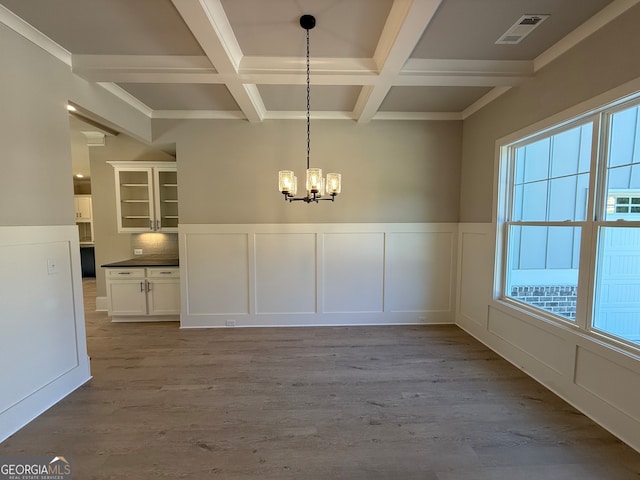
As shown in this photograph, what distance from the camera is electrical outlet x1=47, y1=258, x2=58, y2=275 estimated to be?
2.34 m

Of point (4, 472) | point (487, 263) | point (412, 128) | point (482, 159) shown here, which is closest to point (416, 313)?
point (487, 263)

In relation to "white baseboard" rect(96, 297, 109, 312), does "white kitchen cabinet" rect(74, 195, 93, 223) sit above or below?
above

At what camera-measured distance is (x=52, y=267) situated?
2.38 meters

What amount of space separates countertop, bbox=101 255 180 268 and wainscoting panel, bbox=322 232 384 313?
2200mm

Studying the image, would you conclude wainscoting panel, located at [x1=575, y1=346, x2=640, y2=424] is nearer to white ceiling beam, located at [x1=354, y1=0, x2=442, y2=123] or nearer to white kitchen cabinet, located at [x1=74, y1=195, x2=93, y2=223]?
white ceiling beam, located at [x1=354, y1=0, x2=442, y2=123]

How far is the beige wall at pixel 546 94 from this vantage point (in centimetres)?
194

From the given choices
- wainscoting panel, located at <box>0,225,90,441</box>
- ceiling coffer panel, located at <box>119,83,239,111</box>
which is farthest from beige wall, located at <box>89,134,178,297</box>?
wainscoting panel, located at <box>0,225,90,441</box>

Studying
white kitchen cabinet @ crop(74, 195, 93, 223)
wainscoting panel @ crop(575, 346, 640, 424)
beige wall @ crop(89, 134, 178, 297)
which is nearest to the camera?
wainscoting panel @ crop(575, 346, 640, 424)

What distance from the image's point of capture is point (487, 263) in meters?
3.45

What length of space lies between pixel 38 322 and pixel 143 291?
1935 millimetres

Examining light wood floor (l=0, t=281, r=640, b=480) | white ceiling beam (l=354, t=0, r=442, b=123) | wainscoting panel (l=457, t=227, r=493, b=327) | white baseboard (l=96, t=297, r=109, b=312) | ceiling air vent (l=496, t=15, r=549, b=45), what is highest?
ceiling air vent (l=496, t=15, r=549, b=45)

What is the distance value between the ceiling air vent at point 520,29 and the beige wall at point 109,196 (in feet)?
15.2

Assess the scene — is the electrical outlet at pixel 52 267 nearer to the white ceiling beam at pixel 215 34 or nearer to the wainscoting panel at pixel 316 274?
the wainscoting panel at pixel 316 274

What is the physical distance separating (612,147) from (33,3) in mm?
4149
